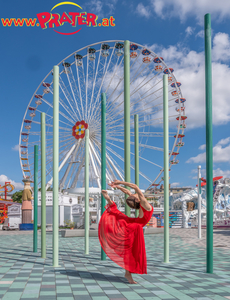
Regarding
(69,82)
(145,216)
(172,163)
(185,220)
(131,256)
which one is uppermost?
(69,82)

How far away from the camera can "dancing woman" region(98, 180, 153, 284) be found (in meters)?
5.10

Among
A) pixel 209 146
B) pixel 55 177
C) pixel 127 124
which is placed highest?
pixel 127 124

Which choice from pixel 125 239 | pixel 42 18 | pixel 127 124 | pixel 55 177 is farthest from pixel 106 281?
pixel 42 18

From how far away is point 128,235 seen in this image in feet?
17.2

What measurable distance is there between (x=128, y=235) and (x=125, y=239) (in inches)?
3.0

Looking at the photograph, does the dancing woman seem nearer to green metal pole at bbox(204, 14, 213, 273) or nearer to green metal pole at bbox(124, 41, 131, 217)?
green metal pole at bbox(124, 41, 131, 217)

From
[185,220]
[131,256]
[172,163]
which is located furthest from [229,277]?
[172,163]

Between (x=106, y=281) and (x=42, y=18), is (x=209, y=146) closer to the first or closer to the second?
(x=106, y=281)

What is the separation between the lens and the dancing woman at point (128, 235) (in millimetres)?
5102

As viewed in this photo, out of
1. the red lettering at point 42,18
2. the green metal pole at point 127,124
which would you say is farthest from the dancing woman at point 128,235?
the red lettering at point 42,18

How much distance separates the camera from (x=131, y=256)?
16.9ft

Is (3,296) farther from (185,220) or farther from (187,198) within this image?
(187,198)

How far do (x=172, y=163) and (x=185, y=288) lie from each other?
83.0ft

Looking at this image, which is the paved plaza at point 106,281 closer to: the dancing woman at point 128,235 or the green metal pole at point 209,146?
the dancing woman at point 128,235
